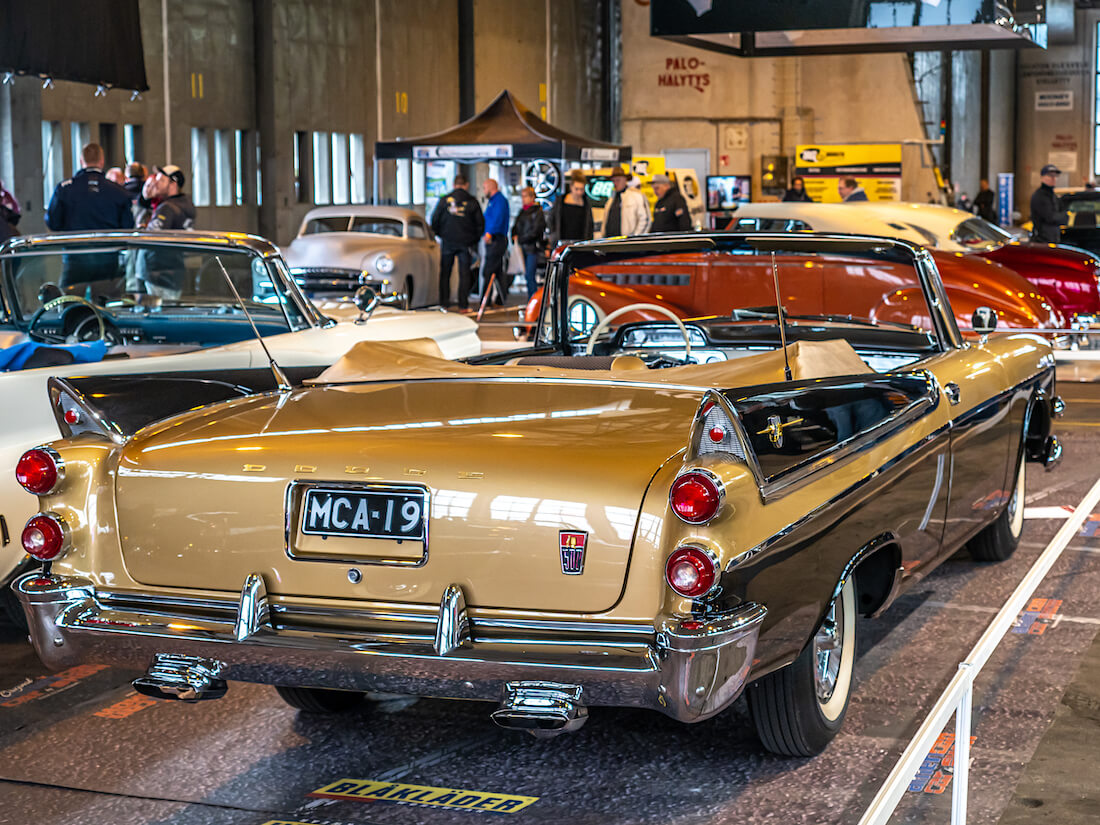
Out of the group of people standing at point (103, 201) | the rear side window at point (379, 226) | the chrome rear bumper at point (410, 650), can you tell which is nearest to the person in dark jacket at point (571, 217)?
the rear side window at point (379, 226)

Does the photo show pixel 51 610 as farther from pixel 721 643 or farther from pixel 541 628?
pixel 721 643

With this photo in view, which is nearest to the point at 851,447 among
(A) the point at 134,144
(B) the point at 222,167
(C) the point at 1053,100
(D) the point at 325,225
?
(D) the point at 325,225

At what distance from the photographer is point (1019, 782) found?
3938 millimetres

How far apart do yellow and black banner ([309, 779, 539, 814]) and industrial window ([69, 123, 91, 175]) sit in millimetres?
19299

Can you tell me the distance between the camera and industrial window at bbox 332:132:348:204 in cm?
2844

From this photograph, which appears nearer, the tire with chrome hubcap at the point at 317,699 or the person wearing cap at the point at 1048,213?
the tire with chrome hubcap at the point at 317,699

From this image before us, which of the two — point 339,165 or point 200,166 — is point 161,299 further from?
point 339,165

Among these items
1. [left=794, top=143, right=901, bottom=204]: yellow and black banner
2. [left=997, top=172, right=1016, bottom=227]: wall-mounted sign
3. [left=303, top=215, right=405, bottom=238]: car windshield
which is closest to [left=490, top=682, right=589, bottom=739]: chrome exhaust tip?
[left=303, top=215, right=405, bottom=238]: car windshield

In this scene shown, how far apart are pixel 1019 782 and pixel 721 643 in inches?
45.6

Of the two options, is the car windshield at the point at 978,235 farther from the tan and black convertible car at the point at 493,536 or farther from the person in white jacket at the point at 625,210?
the tan and black convertible car at the point at 493,536

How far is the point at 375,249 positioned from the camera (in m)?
18.4

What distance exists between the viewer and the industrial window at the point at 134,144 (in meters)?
22.9

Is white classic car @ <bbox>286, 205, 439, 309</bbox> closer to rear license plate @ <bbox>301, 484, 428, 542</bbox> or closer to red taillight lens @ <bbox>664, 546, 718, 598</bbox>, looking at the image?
rear license plate @ <bbox>301, 484, 428, 542</bbox>

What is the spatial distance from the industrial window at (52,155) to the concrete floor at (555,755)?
17.1 metres
